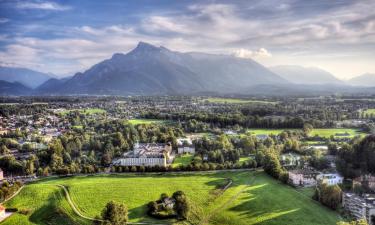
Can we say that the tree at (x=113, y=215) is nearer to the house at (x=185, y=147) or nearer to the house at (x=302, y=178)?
the house at (x=302, y=178)

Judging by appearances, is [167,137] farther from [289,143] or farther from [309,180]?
[309,180]

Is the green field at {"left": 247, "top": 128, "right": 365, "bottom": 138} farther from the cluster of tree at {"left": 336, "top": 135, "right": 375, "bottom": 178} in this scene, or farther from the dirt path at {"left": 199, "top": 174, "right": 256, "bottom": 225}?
the dirt path at {"left": 199, "top": 174, "right": 256, "bottom": 225}

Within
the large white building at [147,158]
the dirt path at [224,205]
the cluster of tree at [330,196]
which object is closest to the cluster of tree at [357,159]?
the cluster of tree at [330,196]

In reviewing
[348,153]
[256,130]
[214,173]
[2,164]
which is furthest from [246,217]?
[256,130]

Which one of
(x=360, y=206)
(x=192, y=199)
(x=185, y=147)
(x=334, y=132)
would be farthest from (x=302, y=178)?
(x=334, y=132)

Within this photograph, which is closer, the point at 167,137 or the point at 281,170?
the point at 281,170

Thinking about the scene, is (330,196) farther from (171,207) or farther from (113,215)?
(113,215)

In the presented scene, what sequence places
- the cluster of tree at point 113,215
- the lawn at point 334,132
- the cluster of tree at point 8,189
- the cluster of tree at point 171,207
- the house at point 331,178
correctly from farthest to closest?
the lawn at point 334,132 → the house at point 331,178 → the cluster of tree at point 8,189 → the cluster of tree at point 171,207 → the cluster of tree at point 113,215
